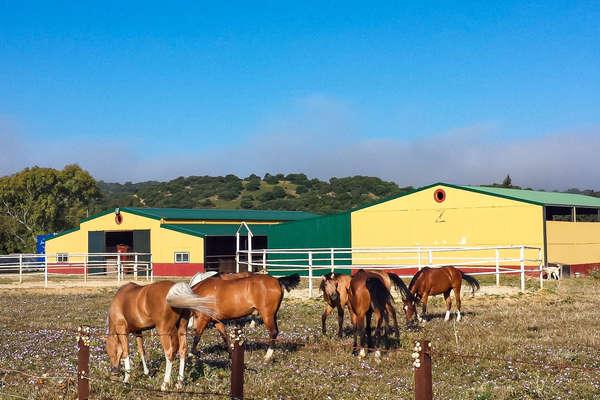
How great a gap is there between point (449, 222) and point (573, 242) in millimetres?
6415

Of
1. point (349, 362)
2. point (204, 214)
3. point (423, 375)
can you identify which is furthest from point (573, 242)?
point (423, 375)

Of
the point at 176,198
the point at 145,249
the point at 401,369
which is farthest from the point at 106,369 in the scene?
the point at 176,198

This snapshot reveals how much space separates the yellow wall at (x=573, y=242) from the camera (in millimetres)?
31953

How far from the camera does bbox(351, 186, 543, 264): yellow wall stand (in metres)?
31.8

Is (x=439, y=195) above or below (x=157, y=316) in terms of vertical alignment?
above

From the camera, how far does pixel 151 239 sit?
4338cm

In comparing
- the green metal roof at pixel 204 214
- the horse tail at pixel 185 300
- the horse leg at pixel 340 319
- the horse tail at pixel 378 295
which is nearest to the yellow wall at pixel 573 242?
the horse leg at pixel 340 319

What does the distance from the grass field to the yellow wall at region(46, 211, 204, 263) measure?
24459mm

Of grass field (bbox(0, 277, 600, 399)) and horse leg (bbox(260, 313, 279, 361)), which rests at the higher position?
horse leg (bbox(260, 313, 279, 361))

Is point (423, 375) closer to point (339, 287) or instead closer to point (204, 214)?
point (339, 287)

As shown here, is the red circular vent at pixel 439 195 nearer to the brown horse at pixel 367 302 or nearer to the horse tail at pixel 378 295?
the brown horse at pixel 367 302

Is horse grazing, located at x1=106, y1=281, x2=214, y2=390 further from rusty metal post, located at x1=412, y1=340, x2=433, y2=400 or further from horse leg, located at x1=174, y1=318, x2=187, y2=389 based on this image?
rusty metal post, located at x1=412, y1=340, x2=433, y2=400

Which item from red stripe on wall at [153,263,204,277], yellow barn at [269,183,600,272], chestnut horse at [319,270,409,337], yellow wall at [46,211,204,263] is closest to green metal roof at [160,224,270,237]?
yellow wall at [46,211,204,263]

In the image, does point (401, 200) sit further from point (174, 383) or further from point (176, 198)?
point (176, 198)
